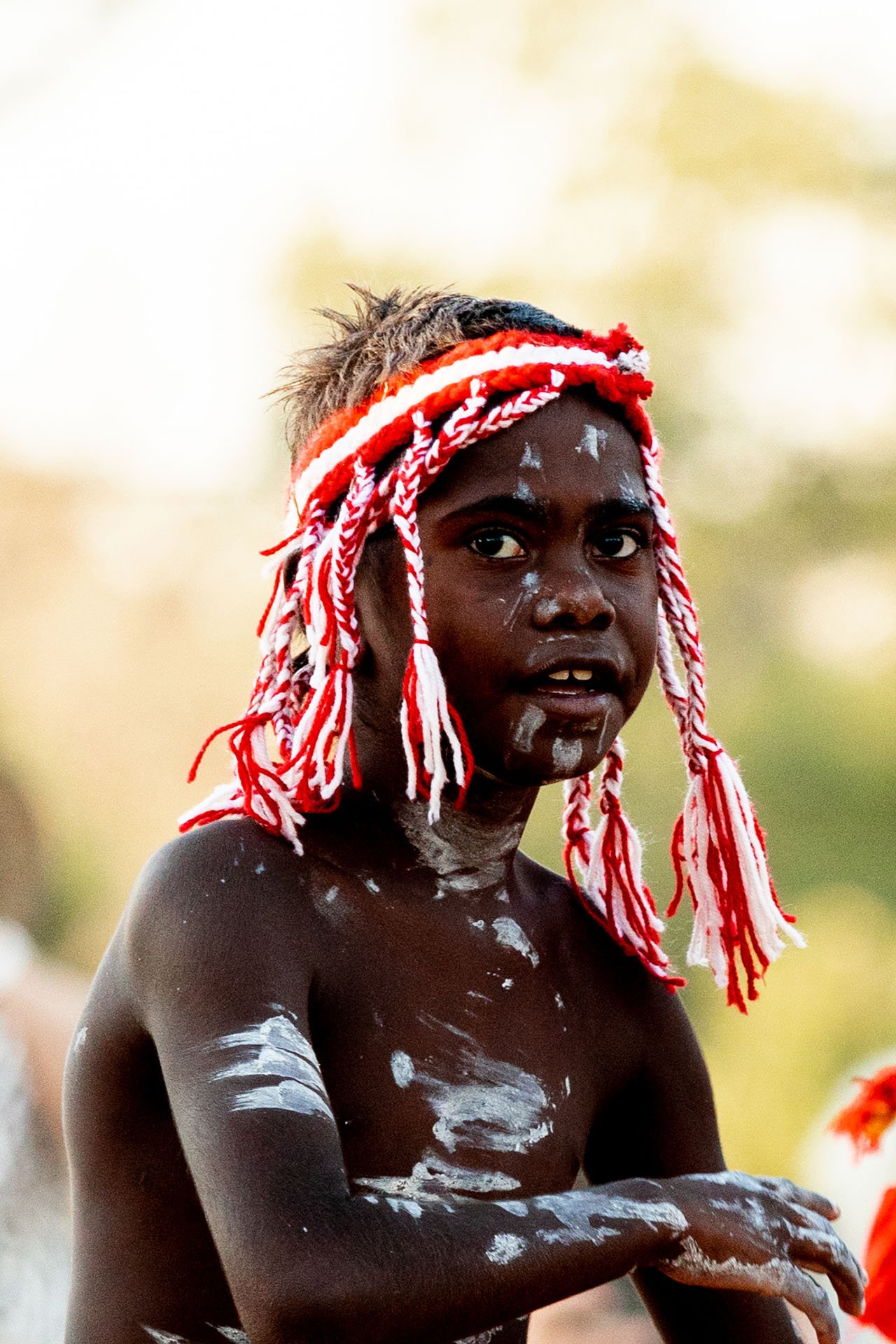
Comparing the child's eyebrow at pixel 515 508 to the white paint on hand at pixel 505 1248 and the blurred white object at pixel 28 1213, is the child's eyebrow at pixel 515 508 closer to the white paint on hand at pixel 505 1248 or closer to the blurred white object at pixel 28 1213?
the white paint on hand at pixel 505 1248

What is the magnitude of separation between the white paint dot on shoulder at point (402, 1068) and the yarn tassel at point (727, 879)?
473mm

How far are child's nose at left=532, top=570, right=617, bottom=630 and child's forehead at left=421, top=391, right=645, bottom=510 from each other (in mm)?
110

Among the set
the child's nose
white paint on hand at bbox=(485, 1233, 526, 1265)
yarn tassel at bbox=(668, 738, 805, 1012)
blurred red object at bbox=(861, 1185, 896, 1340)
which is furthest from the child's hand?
blurred red object at bbox=(861, 1185, 896, 1340)

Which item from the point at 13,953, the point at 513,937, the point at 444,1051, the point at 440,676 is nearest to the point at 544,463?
the point at 440,676

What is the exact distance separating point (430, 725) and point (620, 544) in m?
0.33

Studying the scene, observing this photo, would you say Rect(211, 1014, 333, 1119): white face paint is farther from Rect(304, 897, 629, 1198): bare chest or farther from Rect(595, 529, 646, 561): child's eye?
Rect(595, 529, 646, 561): child's eye

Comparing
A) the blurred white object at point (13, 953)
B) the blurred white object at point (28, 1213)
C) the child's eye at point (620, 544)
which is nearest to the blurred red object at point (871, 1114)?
the child's eye at point (620, 544)

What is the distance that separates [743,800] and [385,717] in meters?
0.50

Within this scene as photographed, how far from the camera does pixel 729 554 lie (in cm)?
714

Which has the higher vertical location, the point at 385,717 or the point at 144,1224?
the point at 385,717

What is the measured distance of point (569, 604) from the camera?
71.7 inches

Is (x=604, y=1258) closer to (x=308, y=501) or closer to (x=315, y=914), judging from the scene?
(x=315, y=914)

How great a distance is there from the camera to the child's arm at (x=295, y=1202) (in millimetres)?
1438

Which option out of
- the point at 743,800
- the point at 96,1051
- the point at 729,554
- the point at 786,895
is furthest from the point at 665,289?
the point at 96,1051
